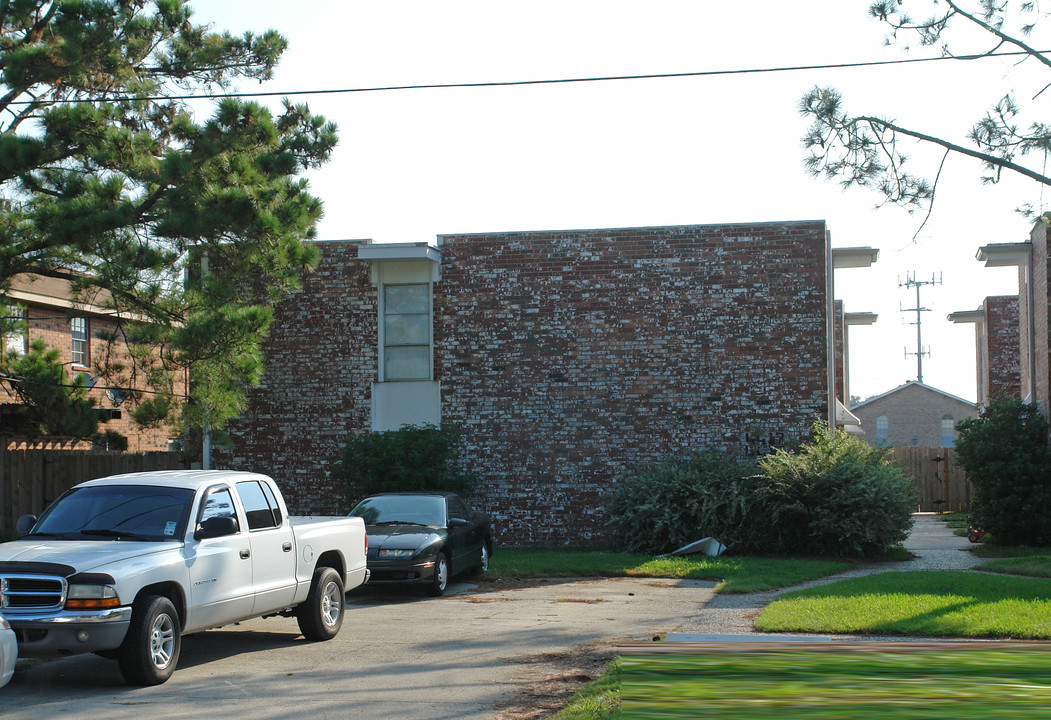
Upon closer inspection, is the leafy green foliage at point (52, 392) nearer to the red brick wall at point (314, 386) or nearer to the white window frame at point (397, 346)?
the red brick wall at point (314, 386)

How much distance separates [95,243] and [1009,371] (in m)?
30.2

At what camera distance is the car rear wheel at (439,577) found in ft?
45.6

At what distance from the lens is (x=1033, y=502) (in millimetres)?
18906

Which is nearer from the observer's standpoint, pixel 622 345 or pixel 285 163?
pixel 285 163

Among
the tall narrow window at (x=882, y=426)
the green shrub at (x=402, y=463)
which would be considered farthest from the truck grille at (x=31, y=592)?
the tall narrow window at (x=882, y=426)

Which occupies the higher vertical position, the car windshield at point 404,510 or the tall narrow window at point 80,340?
the tall narrow window at point 80,340

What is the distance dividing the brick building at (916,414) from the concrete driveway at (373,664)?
175ft

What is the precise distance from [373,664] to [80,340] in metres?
22.4

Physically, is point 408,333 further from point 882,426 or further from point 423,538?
point 882,426

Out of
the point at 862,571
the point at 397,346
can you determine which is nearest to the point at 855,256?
the point at 862,571

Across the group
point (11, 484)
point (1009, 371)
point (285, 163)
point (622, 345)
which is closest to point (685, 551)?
point (622, 345)

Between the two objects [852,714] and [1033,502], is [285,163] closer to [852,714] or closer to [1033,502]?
[1033,502]

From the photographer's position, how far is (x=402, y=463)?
19141 millimetres

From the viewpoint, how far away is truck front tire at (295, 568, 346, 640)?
10.3 m
